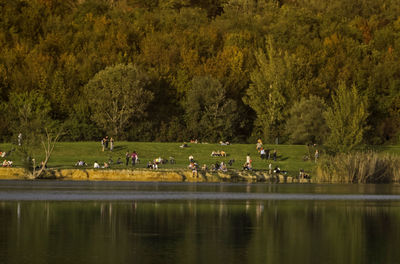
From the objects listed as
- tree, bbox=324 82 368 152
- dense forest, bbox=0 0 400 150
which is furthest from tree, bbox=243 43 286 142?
tree, bbox=324 82 368 152

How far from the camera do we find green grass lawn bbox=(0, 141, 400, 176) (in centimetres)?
7162

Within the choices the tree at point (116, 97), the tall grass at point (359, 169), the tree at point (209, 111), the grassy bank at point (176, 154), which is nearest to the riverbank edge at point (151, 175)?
the tall grass at point (359, 169)

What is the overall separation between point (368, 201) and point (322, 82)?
66491 mm

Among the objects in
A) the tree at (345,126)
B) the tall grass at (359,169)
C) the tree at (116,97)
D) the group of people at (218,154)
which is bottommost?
the tall grass at (359,169)

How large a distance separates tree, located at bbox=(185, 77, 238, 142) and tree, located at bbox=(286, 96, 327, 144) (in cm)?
788

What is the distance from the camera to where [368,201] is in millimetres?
41875

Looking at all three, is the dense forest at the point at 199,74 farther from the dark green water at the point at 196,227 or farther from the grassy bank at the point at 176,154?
the dark green water at the point at 196,227

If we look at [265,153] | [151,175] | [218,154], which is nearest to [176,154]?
[218,154]

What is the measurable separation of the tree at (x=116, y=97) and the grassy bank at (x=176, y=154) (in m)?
11.2

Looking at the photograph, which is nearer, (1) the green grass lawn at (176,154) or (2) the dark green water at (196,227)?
(2) the dark green water at (196,227)

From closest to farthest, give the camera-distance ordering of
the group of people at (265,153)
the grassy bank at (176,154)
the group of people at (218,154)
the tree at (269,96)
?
the grassy bank at (176,154) < the group of people at (265,153) < the group of people at (218,154) < the tree at (269,96)

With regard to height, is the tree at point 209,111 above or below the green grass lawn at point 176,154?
above

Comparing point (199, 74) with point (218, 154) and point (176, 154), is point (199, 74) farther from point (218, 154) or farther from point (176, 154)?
point (176, 154)

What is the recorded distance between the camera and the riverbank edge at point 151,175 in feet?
205
